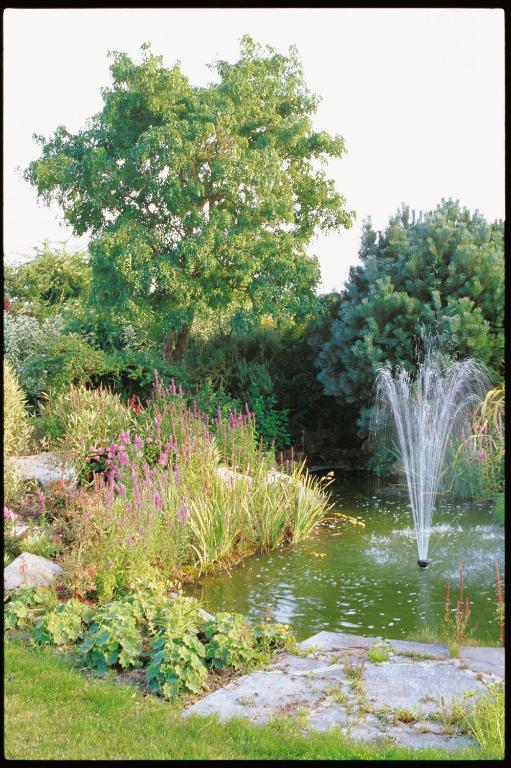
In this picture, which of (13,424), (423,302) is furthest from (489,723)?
(423,302)

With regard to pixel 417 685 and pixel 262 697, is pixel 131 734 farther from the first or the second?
pixel 417 685

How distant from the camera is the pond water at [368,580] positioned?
→ 6.26 metres

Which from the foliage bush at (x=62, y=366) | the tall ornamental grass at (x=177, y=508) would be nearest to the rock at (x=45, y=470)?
the tall ornamental grass at (x=177, y=508)

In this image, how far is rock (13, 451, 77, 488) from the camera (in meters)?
8.41

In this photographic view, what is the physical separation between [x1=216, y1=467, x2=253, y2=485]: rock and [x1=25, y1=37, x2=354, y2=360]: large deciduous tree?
605 centimetres

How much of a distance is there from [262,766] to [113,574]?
114 inches

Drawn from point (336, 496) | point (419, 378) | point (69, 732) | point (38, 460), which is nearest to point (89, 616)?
point (69, 732)

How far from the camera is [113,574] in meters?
6.22

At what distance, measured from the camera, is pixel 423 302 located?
1306 cm

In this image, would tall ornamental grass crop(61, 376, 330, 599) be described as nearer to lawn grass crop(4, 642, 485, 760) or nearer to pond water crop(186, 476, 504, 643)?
pond water crop(186, 476, 504, 643)

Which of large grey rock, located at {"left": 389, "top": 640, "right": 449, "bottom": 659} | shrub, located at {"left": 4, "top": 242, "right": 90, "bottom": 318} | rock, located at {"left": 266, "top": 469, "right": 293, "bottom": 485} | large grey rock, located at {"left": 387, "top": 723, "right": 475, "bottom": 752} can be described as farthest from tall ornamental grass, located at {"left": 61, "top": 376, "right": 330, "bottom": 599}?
shrub, located at {"left": 4, "top": 242, "right": 90, "bottom": 318}

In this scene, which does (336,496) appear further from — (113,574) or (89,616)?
(89,616)

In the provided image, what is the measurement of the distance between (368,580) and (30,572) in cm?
292

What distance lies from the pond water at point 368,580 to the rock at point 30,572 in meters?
1.24
